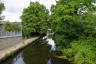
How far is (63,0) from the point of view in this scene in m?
24.5

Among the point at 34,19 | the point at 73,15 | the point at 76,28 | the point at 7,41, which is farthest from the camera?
the point at 34,19

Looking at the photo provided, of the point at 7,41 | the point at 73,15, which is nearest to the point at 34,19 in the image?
the point at 7,41

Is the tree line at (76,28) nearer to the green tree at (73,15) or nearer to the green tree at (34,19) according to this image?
the green tree at (73,15)

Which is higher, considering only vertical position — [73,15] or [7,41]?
[73,15]

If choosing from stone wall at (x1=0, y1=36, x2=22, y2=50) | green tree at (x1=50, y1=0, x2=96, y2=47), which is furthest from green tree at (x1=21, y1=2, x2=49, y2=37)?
green tree at (x1=50, y1=0, x2=96, y2=47)

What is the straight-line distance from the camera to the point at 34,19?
54031mm

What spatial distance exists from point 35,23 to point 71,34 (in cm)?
3115

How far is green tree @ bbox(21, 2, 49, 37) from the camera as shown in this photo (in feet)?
173

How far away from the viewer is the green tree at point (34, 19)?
173 ft

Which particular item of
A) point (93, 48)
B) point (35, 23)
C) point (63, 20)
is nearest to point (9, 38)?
point (63, 20)

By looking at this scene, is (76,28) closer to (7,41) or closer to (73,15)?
(73,15)

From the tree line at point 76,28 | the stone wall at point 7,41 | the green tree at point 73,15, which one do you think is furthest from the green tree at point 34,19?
the green tree at point 73,15

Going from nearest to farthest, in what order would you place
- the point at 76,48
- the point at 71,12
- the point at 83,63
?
1. the point at 83,63
2. the point at 76,48
3. the point at 71,12

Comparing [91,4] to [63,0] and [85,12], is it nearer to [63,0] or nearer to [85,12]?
[85,12]
